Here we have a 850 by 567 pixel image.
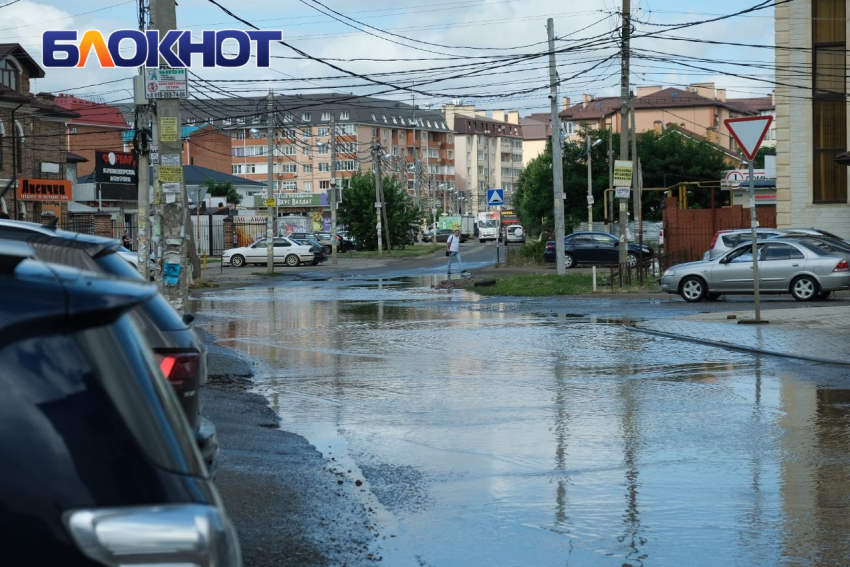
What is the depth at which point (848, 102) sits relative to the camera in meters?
35.7

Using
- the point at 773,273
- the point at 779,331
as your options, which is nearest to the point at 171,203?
the point at 779,331

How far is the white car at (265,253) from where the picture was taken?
183 feet

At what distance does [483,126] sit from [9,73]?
5596 inches

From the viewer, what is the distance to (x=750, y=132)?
17.9 meters

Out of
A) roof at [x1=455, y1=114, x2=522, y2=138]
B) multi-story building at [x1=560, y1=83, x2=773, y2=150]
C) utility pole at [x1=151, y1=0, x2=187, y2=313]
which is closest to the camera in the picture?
utility pole at [x1=151, y1=0, x2=187, y2=313]

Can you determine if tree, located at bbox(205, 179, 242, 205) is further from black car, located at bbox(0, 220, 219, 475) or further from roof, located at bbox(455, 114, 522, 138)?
black car, located at bbox(0, 220, 219, 475)

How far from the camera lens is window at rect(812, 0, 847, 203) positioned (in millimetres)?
35938

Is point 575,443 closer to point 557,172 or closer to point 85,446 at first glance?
point 85,446

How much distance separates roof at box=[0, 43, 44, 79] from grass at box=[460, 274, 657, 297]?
26.6m

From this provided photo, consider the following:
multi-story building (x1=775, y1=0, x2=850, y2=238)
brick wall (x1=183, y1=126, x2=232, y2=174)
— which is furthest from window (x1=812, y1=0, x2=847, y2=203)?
brick wall (x1=183, y1=126, x2=232, y2=174)

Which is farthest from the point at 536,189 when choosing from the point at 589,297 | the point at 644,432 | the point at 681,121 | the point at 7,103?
the point at 644,432

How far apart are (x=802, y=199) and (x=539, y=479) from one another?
101 ft

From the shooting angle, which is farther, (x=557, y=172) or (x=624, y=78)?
(x=557, y=172)

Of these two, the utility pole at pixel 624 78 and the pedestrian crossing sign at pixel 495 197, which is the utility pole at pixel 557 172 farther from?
the pedestrian crossing sign at pixel 495 197
